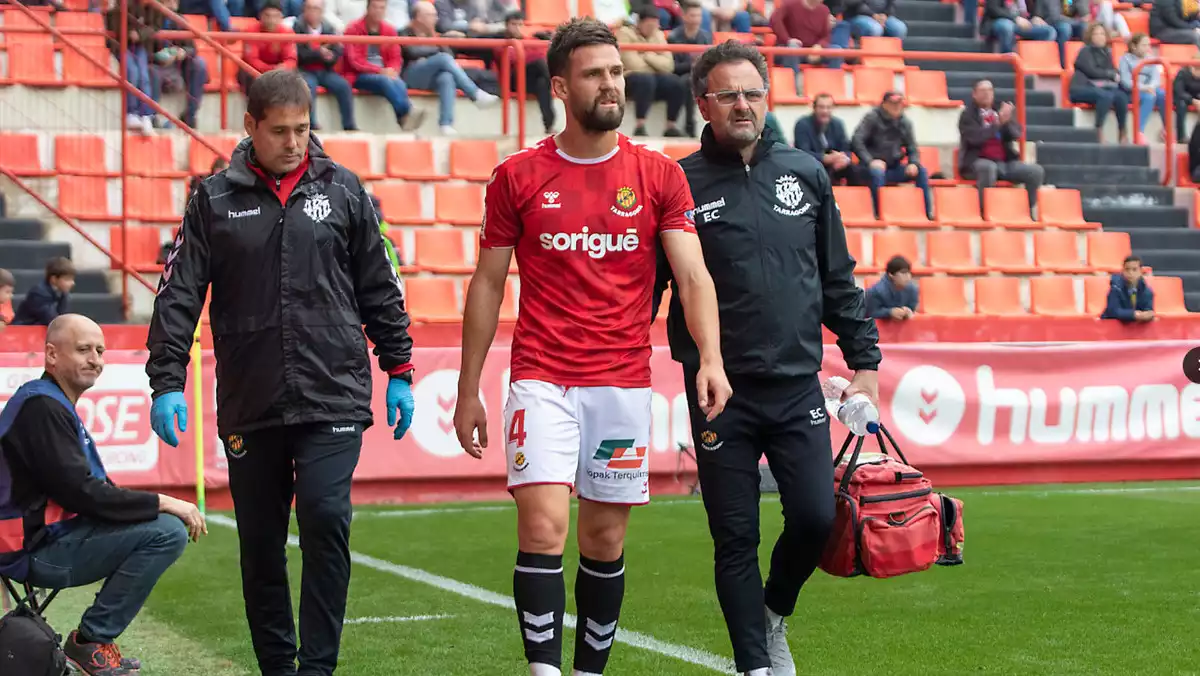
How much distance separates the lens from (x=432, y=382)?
1329 centimetres

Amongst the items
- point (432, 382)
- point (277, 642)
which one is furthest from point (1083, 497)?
point (277, 642)

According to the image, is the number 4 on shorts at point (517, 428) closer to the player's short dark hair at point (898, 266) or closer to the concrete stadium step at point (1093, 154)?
the player's short dark hair at point (898, 266)

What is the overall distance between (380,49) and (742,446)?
12032mm

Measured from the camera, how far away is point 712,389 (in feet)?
17.4

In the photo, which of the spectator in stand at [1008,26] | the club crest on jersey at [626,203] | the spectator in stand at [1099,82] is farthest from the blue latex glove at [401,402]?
the spectator in stand at [1008,26]

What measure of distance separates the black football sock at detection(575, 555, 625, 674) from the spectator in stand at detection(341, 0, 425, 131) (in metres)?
12.0

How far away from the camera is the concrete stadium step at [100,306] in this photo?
13.8 meters

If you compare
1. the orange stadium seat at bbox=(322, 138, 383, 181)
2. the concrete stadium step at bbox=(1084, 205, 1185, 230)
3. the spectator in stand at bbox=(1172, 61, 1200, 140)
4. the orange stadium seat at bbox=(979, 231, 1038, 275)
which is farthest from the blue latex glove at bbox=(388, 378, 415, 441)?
the spectator in stand at bbox=(1172, 61, 1200, 140)

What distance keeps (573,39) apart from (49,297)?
891 cm

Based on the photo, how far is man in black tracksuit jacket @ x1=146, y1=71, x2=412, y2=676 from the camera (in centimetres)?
564

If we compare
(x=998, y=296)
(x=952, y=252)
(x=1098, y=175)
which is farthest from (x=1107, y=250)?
(x=952, y=252)

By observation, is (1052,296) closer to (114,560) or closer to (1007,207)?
(1007,207)

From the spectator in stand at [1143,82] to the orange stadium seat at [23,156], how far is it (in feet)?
42.0

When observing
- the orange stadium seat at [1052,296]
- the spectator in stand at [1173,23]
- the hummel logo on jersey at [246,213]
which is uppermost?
the spectator in stand at [1173,23]
